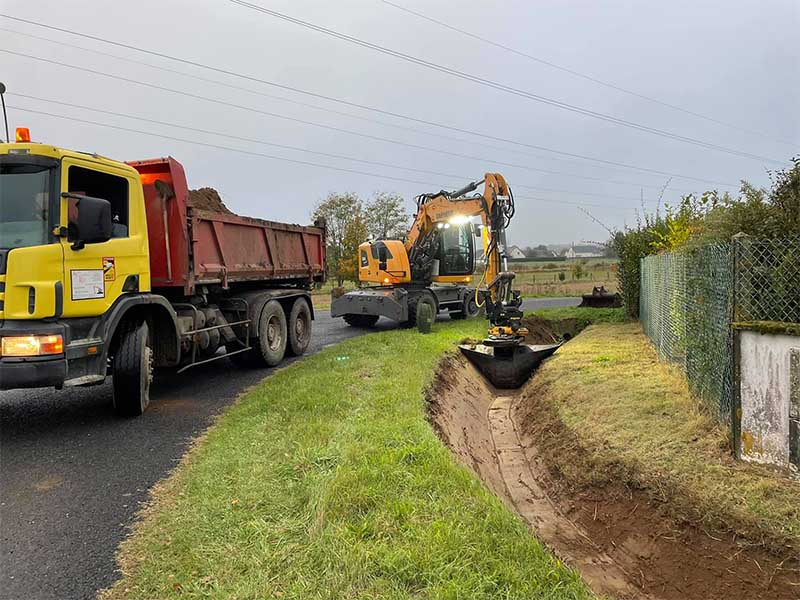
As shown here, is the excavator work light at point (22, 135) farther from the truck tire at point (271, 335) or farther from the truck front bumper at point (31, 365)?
the truck tire at point (271, 335)

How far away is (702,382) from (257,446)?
4531 mm

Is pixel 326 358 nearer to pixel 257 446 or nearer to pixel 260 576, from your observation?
pixel 257 446

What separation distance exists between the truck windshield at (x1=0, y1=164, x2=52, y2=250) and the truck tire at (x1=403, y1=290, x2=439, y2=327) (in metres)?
9.01

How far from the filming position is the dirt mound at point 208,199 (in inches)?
323

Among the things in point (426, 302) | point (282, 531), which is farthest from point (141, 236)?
point (426, 302)

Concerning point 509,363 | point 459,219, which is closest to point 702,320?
point 509,363

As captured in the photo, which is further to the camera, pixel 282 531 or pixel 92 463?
pixel 92 463

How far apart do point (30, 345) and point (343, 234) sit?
2815 cm

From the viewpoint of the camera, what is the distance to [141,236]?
247 inches

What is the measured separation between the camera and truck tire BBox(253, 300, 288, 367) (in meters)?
8.92

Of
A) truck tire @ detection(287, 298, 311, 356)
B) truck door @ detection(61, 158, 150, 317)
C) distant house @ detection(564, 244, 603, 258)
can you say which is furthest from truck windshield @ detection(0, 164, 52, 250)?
distant house @ detection(564, 244, 603, 258)

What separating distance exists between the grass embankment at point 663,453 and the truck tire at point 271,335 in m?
4.32

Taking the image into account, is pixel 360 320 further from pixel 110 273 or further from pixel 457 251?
pixel 110 273

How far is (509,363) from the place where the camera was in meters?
10.5
